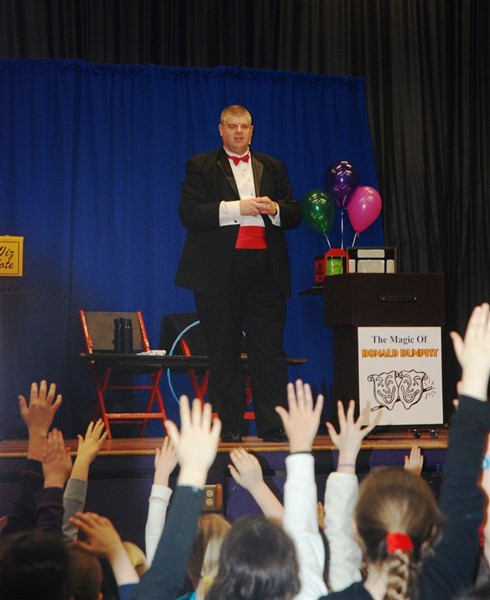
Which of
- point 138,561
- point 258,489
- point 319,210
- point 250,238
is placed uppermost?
point 319,210

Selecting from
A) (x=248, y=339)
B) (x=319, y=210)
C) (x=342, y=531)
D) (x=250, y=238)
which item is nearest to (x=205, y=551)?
(x=342, y=531)

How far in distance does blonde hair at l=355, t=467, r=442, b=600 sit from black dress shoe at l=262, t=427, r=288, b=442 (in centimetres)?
254

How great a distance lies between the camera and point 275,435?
4336 millimetres

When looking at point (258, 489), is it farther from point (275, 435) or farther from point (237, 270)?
point (237, 270)

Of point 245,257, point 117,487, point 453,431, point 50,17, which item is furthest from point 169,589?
point 50,17

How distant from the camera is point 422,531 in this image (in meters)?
1.70

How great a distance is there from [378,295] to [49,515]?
10.4 ft

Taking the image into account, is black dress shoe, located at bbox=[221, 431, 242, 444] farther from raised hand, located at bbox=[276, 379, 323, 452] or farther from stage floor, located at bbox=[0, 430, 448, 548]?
raised hand, located at bbox=[276, 379, 323, 452]

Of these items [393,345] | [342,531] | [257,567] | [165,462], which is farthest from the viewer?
[393,345]

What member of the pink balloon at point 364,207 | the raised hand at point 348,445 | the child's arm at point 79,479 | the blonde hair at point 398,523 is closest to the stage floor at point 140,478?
the child's arm at point 79,479

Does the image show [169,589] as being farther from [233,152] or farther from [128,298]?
[128,298]

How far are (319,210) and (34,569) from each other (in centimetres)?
499

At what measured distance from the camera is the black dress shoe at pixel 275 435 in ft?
14.1

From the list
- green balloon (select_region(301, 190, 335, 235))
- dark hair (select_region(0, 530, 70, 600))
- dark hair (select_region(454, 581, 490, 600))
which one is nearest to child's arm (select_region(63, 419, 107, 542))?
dark hair (select_region(0, 530, 70, 600))
